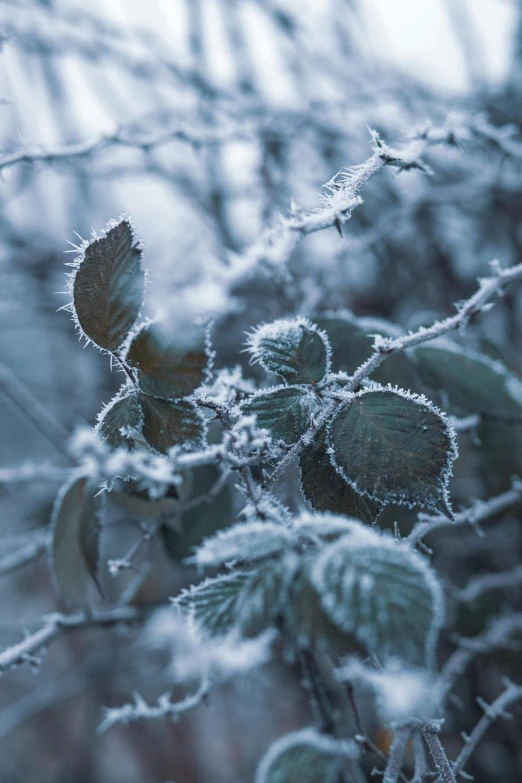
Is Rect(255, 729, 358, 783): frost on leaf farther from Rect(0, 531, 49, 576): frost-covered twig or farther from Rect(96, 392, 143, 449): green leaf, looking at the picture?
Rect(0, 531, 49, 576): frost-covered twig

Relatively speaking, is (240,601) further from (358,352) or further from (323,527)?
(358,352)

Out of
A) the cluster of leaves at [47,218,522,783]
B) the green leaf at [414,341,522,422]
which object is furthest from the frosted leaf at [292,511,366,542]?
the green leaf at [414,341,522,422]

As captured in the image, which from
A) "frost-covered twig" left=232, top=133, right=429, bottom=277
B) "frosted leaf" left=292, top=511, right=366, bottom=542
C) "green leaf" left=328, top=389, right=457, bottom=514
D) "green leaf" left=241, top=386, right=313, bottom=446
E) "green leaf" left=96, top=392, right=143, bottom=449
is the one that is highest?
"frost-covered twig" left=232, top=133, right=429, bottom=277

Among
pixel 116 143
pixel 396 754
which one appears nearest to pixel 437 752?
pixel 396 754

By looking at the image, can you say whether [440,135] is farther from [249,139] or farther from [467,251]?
[467,251]

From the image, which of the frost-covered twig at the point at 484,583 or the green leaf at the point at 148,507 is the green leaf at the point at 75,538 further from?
the frost-covered twig at the point at 484,583

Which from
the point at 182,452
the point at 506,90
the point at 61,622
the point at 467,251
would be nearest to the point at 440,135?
the point at 182,452
